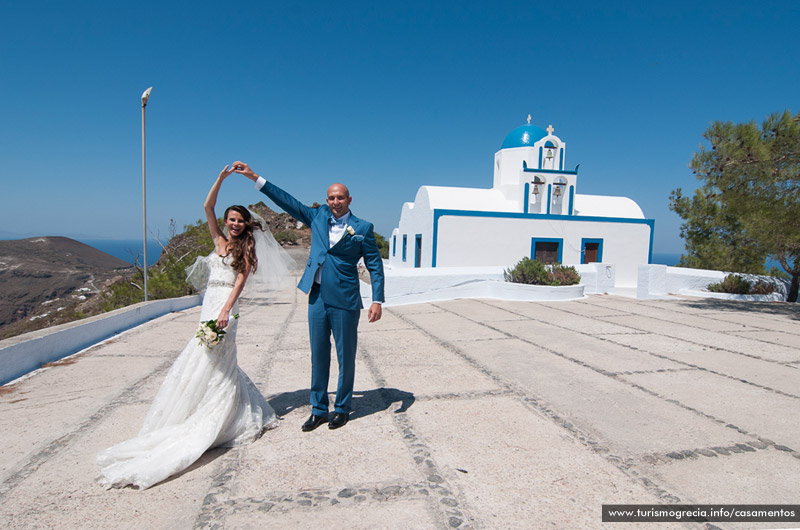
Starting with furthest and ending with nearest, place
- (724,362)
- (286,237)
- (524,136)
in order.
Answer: (286,237) < (524,136) < (724,362)

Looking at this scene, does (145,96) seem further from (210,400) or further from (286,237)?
(286,237)

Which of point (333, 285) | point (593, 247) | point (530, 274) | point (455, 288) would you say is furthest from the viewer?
point (593, 247)

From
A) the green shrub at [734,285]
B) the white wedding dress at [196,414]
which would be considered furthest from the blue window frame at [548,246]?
the white wedding dress at [196,414]

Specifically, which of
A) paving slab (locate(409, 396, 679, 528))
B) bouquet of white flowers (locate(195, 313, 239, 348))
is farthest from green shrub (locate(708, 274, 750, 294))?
bouquet of white flowers (locate(195, 313, 239, 348))

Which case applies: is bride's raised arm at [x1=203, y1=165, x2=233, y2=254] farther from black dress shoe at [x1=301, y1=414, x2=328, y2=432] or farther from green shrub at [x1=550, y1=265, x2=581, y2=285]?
green shrub at [x1=550, y1=265, x2=581, y2=285]

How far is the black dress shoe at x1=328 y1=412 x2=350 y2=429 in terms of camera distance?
3461mm

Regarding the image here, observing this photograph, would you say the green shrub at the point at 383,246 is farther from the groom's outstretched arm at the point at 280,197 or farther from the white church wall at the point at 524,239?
the groom's outstretched arm at the point at 280,197

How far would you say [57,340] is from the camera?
5.48m

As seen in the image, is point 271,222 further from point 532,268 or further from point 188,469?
point 188,469

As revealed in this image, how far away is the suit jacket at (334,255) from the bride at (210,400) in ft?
1.16

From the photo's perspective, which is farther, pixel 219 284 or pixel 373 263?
pixel 373 263

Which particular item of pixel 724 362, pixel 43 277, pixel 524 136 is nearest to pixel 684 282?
pixel 524 136

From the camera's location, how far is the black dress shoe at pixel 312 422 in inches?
134

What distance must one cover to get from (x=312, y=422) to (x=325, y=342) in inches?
24.8
